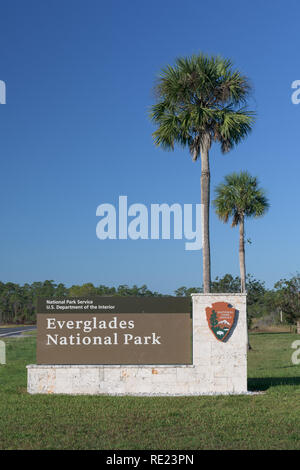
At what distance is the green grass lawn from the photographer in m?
8.71

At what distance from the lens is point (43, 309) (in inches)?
547

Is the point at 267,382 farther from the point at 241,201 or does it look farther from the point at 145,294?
the point at 145,294

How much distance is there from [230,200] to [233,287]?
65.9ft

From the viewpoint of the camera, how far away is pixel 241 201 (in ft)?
108

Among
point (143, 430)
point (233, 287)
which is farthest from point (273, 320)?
point (143, 430)

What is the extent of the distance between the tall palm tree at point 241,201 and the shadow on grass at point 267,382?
51.4ft

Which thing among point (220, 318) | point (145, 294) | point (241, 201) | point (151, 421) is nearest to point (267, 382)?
point (220, 318)

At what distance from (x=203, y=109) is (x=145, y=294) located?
212 feet

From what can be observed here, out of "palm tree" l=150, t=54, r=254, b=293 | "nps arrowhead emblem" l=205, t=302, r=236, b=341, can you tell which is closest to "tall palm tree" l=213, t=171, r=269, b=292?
"palm tree" l=150, t=54, r=254, b=293

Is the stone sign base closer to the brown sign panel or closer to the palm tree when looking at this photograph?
the brown sign panel

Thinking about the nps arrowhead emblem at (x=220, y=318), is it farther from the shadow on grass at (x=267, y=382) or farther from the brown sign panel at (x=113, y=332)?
the shadow on grass at (x=267, y=382)

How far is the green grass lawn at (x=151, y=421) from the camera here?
8.71m

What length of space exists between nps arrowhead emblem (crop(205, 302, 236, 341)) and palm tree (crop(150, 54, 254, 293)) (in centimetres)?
493

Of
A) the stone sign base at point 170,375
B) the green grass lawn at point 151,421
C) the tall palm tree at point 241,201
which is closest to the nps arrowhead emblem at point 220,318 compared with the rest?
the stone sign base at point 170,375
